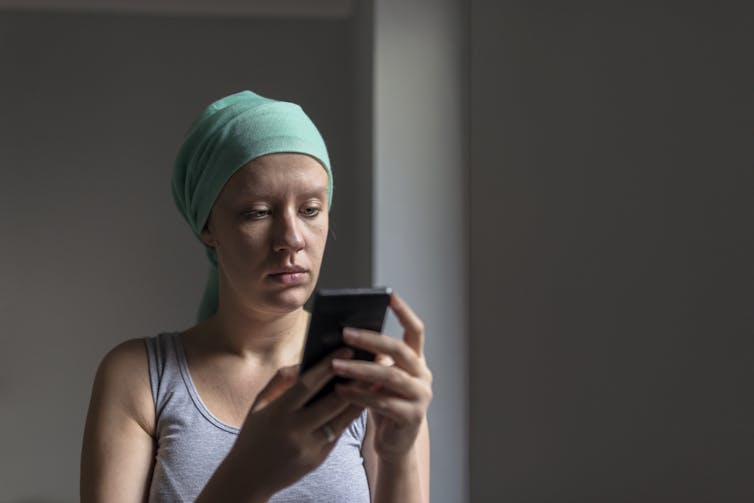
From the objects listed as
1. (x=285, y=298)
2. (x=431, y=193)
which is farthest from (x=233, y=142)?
(x=431, y=193)

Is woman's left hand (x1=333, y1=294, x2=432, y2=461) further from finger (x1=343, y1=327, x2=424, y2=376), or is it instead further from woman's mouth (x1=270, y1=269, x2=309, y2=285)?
woman's mouth (x1=270, y1=269, x2=309, y2=285)

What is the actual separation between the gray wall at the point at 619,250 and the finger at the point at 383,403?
352 millimetres

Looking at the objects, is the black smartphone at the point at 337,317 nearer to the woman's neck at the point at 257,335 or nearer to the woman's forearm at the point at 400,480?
the woman's forearm at the point at 400,480

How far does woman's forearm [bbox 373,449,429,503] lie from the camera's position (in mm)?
901

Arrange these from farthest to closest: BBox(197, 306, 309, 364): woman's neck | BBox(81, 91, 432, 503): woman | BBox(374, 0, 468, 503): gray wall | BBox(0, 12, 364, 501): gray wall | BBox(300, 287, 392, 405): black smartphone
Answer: BBox(0, 12, 364, 501): gray wall, BBox(374, 0, 468, 503): gray wall, BBox(197, 306, 309, 364): woman's neck, BBox(81, 91, 432, 503): woman, BBox(300, 287, 392, 405): black smartphone

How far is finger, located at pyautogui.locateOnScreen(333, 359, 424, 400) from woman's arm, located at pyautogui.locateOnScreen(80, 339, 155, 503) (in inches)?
14.9

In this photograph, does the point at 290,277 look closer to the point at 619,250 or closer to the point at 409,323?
the point at 409,323

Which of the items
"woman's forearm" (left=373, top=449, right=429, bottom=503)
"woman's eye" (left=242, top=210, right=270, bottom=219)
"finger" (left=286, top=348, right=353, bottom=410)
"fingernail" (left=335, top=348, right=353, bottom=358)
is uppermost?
"woman's eye" (left=242, top=210, right=270, bottom=219)

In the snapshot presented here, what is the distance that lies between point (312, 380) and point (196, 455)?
0.32 meters

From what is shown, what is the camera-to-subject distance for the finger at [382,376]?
0.77 m

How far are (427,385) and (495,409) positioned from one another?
1008 mm

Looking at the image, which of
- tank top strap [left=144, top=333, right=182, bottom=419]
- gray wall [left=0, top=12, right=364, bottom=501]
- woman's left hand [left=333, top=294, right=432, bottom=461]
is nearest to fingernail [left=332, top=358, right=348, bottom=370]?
woman's left hand [left=333, top=294, right=432, bottom=461]

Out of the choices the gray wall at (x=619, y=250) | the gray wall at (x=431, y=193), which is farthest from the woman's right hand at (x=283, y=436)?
the gray wall at (x=431, y=193)

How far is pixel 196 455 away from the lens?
1012 mm
